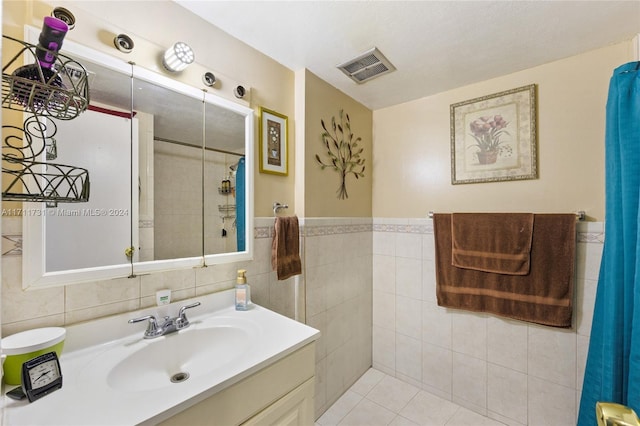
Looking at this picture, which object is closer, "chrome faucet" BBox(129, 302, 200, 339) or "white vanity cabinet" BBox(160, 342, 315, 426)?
"white vanity cabinet" BBox(160, 342, 315, 426)

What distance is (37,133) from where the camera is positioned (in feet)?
3.06

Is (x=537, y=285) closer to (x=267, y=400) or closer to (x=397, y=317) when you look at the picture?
(x=397, y=317)

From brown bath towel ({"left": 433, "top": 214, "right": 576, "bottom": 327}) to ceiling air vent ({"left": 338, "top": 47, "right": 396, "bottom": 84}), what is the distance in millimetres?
1188

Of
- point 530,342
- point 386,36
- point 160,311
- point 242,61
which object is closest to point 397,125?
point 386,36

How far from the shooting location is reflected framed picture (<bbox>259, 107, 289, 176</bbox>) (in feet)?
5.15

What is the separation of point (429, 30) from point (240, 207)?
1236mm

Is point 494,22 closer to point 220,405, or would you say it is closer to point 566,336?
point 566,336

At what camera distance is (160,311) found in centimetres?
116

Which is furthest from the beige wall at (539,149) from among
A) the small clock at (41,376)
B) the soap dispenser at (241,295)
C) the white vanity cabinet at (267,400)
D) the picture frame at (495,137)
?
the small clock at (41,376)

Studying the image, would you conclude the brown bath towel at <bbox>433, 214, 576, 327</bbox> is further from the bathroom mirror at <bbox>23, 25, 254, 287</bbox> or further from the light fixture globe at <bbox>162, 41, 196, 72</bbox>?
the light fixture globe at <bbox>162, 41, 196, 72</bbox>

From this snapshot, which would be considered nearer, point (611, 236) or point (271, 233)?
point (611, 236)

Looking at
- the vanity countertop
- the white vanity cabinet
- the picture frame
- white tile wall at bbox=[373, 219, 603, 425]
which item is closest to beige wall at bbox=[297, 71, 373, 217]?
white tile wall at bbox=[373, 219, 603, 425]

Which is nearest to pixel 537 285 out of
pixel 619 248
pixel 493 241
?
pixel 493 241

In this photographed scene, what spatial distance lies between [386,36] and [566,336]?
1.82 metres
